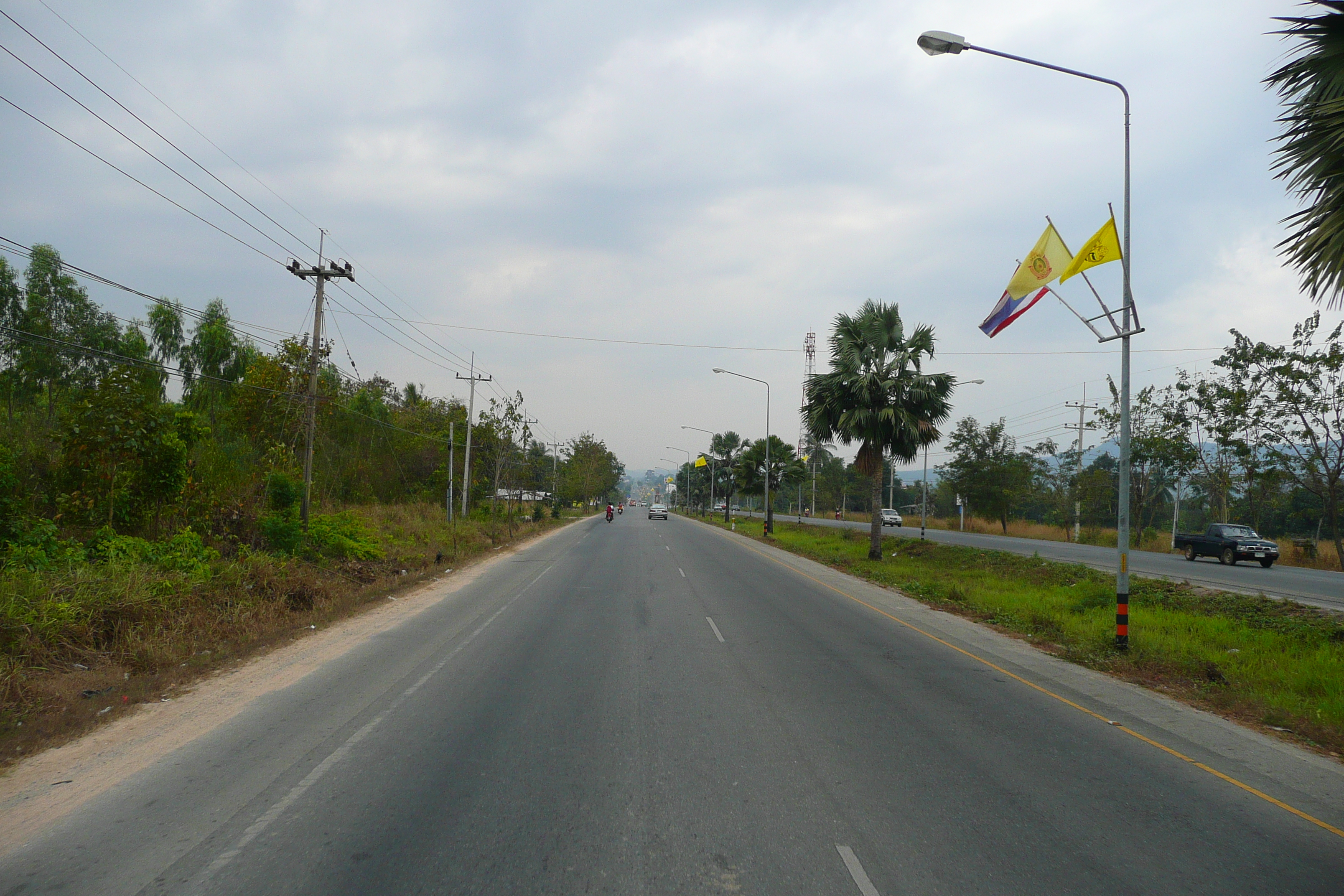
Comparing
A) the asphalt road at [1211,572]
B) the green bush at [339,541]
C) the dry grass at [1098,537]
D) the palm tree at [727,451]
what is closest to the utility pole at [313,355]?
the green bush at [339,541]

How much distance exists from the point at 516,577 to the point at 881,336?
15020 millimetres

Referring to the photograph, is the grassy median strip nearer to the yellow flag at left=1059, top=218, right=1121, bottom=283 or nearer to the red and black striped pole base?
the red and black striped pole base

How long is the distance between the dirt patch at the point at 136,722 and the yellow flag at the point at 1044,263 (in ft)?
38.0

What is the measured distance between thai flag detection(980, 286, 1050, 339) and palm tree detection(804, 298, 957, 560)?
38.3 ft

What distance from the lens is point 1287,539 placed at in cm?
3922

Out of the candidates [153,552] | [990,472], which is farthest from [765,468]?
[153,552]

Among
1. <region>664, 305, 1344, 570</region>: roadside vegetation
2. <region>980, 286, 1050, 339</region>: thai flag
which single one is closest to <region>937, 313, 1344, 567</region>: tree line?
<region>664, 305, 1344, 570</region>: roadside vegetation

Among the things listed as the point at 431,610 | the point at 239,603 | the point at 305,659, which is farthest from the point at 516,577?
the point at 305,659

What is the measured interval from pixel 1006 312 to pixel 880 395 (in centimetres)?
1320

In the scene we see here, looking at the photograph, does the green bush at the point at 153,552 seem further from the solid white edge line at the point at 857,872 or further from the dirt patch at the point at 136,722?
the solid white edge line at the point at 857,872

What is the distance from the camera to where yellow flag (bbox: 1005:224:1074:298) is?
1201 centimetres

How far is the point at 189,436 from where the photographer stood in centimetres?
1631

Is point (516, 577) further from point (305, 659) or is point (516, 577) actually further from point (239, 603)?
point (305, 659)

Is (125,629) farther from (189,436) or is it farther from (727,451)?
(727,451)
